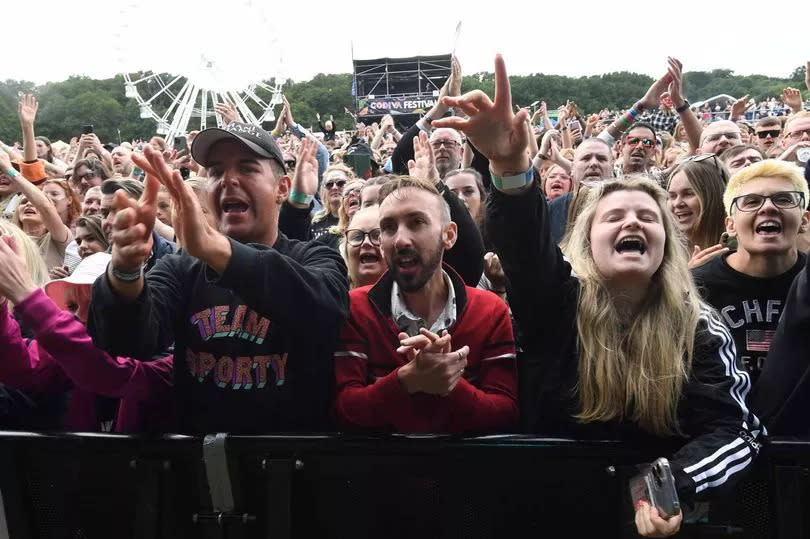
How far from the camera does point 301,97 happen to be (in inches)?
2997

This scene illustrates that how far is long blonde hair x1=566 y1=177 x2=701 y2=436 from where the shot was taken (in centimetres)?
197

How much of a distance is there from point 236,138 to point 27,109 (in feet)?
20.1

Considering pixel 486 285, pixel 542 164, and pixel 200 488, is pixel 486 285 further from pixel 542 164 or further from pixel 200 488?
pixel 542 164

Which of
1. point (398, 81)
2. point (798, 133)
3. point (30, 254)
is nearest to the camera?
point (30, 254)

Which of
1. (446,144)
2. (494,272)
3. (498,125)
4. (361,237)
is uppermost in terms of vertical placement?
(498,125)

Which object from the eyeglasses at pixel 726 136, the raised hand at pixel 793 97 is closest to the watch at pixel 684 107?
the eyeglasses at pixel 726 136

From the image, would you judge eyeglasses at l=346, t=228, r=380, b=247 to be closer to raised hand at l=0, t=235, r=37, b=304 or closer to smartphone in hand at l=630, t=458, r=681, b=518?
raised hand at l=0, t=235, r=37, b=304

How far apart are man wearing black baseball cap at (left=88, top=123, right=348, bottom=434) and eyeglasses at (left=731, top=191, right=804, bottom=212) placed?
1.41 meters

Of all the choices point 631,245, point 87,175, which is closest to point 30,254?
point 631,245

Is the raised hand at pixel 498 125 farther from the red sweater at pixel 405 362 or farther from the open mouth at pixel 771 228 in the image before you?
the open mouth at pixel 771 228

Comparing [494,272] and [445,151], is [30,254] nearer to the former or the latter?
[494,272]

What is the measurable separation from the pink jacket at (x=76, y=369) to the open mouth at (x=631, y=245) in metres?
1.38

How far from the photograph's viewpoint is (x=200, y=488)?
1831mm

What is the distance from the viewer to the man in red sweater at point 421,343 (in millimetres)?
1989
